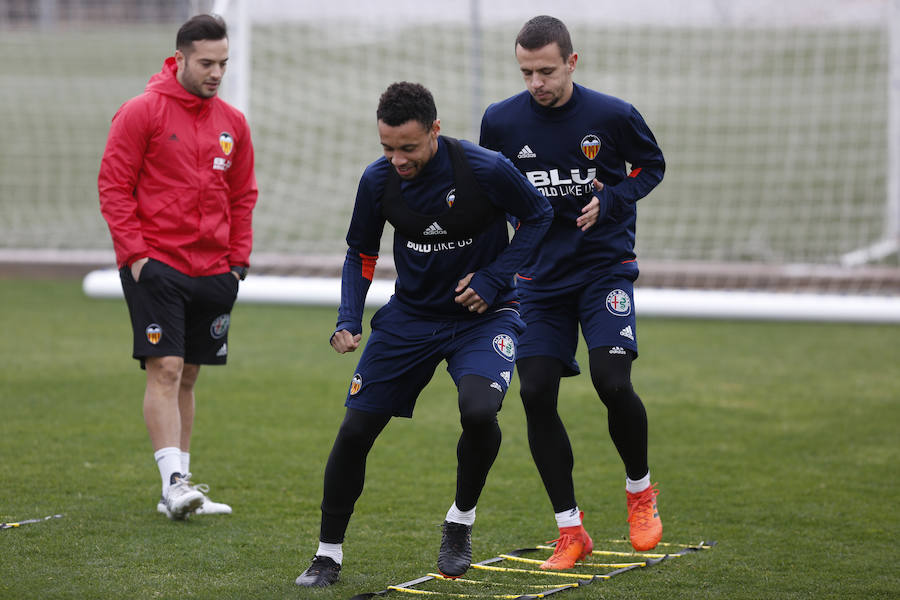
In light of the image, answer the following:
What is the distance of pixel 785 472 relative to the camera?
641 cm

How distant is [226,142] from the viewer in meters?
5.68

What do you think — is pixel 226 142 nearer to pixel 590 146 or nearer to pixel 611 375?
pixel 590 146

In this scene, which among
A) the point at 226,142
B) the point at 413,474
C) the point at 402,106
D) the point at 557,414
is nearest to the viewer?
the point at 402,106

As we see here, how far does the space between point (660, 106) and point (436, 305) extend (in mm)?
10909

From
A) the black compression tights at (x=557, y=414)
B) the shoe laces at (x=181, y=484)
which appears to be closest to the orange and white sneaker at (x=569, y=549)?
the black compression tights at (x=557, y=414)

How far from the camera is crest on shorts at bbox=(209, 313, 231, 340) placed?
18.8 feet

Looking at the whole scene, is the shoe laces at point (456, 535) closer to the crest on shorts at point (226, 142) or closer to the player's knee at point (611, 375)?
the player's knee at point (611, 375)

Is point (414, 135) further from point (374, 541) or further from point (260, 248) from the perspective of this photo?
point (260, 248)

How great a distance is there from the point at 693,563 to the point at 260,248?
32.1 ft

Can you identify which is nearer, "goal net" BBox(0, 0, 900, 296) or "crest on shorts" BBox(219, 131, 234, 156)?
"crest on shorts" BBox(219, 131, 234, 156)

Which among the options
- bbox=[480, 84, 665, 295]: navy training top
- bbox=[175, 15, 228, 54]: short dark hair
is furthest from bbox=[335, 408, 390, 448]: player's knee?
bbox=[175, 15, 228, 54]: short dark hair

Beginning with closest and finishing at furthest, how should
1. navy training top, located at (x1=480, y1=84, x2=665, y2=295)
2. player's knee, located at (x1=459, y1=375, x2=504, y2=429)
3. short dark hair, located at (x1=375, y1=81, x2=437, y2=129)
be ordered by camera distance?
short dark hair, located at (x1=375, y1=81, x2=437, y2=129), player's knee, located at (x1=459, y1=375, x2=504, y2=429), navy training top, located at (x1=480, y1=84, x2=665, y2=295)

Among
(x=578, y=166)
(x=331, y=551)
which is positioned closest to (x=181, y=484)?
(x=331, y=551)

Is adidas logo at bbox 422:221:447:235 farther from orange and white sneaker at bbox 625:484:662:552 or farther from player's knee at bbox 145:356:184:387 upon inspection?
player's knee at bbox 145:356:184:387
